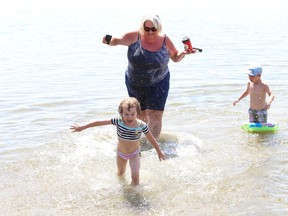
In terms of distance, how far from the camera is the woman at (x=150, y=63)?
6.64 m

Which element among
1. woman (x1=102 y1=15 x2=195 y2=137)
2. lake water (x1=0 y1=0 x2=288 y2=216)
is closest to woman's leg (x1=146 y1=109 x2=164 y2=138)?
woman (x1=102 y1=15 x2=195 y2=137)

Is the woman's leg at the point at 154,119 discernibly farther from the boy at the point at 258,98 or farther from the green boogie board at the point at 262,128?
the boy at the point at 258,98

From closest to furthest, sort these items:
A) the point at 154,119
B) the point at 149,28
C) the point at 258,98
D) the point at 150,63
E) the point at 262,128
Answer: the point at 149,28, the point at 150,63, the point at 154,119, the point at 262,128, the point at 258,98

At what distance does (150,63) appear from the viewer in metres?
6.73

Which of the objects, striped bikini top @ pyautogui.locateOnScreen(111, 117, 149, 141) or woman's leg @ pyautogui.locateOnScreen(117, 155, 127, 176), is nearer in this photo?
striped bikini top @ pyautogui.locateOnScreen(111, 117, 149, 141)

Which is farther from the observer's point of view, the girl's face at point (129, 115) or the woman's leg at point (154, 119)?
the woman's leg at point (154, 119)

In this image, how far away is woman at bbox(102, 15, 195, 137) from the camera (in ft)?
21.8

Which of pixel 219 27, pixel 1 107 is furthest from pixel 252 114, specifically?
pixel 219 27

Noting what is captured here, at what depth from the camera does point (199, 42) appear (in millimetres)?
19266

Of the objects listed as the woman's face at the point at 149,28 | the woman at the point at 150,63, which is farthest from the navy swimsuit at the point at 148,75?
the woman's face at the point at 149,28

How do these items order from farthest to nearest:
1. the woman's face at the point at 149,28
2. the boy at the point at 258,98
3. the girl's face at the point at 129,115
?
the boy at the point at 258,98 < the woman's face at the point at 149,28 < the girl's face at the point at 129,115

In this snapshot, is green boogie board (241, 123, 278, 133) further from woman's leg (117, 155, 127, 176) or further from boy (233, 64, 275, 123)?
woman's leg (117, 155, 127, 176)

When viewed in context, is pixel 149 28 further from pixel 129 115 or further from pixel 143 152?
pixel 143 152

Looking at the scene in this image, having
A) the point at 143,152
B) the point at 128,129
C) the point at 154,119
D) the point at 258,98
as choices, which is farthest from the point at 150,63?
the point at 258,98
